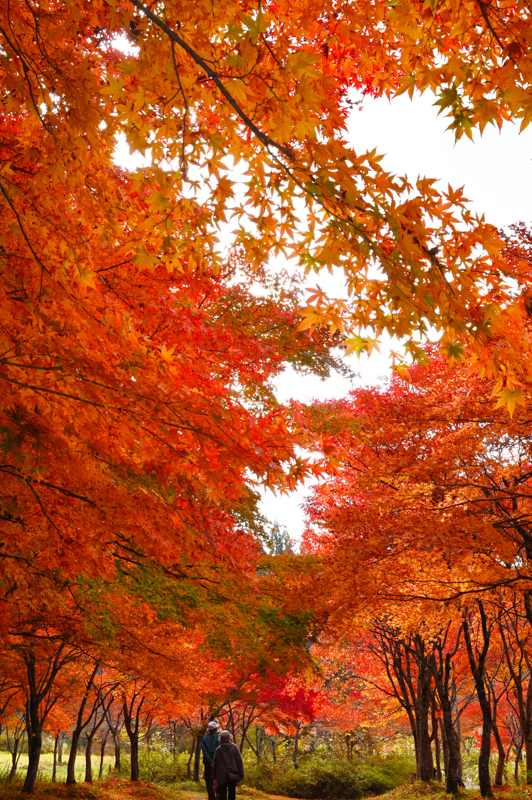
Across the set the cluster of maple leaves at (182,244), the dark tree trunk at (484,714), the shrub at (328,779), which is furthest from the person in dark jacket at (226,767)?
the shrub at (328,779)

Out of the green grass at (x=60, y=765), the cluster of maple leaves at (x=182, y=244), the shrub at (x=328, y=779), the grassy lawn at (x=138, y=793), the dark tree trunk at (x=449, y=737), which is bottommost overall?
the green grass at (x=60, y=765)

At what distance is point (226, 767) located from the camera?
7676mm

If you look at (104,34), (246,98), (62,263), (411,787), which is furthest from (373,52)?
(411,787)

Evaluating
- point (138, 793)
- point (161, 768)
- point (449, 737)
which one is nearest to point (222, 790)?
point (449, 737)

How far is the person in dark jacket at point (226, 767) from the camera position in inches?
299

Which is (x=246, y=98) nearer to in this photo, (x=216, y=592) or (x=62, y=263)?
(x=62, y=263)

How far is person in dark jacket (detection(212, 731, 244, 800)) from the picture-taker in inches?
299

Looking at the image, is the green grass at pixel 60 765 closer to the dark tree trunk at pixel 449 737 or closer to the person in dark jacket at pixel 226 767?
the dark tree trunk at pixel 449 737

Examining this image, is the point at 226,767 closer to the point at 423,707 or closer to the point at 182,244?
the point at 182,244

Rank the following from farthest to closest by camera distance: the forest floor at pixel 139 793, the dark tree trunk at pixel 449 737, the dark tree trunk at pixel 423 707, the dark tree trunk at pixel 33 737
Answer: the dark tree trunk at pixel 423 707
the dark tree trunk at pixel 449 737
the dark tree trunk at pixel 33 737
the forest floor at pixel 139 793

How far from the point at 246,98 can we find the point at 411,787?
18.7 m

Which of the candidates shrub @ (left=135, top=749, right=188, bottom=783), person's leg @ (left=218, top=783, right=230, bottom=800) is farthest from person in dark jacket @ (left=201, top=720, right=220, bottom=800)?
shrub @ (left=135, top=749, right=188, bottom=783)

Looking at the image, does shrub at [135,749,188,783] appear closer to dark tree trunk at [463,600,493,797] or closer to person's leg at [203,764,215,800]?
person's leg at [203,764,215,800]

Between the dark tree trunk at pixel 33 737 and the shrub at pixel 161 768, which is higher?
the dark tree trunk at pixel 33 737
